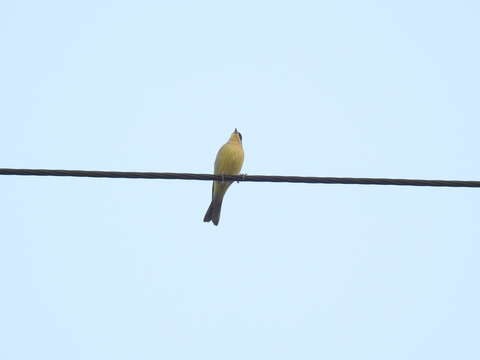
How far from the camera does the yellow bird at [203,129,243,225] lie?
9.05 metres

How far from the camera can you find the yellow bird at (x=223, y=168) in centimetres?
905

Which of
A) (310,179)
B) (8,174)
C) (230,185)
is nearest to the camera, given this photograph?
(8,174)

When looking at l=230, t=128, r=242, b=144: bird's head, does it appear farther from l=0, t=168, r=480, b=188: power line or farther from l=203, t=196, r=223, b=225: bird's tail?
l=0, t=168, r=480, b=188: power line

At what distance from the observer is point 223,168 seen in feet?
29.8

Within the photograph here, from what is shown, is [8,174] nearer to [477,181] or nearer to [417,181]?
[417,181]

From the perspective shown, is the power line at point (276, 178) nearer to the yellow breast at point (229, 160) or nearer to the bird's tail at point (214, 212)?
the yellow breast at point (229, 160)

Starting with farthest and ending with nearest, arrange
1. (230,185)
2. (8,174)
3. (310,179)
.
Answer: (230,185), (310,179), (8,174)

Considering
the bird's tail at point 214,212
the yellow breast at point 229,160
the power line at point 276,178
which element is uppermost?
the yellow breast at point 229,160

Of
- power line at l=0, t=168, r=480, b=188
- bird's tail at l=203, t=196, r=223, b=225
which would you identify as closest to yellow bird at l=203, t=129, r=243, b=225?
bird's tail at l=203, t=196, r=223, b=225

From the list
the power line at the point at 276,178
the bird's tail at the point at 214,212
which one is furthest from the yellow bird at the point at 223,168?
the power line at the point at 276,178

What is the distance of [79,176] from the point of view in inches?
187

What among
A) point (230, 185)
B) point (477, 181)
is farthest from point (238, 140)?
point (477, 181)

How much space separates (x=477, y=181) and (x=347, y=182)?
78 cm

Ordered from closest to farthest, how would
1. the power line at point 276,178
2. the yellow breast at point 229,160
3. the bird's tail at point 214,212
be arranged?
the power line at point 276,178 → the yellow breast at point 229,160 → the bird's tail at point 214,212
